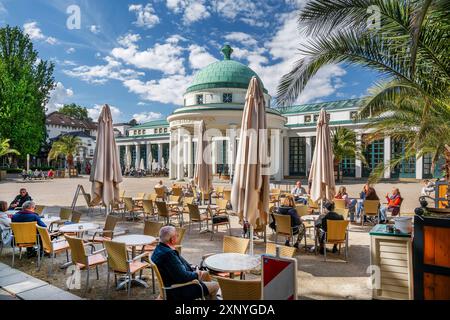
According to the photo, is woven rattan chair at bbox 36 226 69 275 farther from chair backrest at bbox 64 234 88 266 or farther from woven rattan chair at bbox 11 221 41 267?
chair backrest at bbox 64 234 88 266

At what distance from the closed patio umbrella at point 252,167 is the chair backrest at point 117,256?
200 centimetres

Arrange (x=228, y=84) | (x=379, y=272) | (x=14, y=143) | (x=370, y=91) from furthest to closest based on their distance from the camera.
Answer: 1. (x=14, y=143)
2. (x=228, y=84)
3. (x=370, y=91)
4. (x=379, y=272)

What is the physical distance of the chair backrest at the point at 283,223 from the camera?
7293 mm

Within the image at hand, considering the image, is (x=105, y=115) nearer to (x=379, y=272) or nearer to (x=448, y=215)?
(x=379, y=272)

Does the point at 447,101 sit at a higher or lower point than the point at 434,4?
lower

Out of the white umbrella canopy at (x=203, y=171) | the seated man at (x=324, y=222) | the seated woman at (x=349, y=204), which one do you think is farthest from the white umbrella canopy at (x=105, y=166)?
the seated woman at (x=349, y=204)

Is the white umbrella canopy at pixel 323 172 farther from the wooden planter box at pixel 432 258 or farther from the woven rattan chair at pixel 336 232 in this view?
the wooden planter box at pixel 432 258

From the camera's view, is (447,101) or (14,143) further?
(14,143)

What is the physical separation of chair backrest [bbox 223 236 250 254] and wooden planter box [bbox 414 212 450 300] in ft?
8.47

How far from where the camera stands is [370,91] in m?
8.02

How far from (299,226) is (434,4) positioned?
5219 mm

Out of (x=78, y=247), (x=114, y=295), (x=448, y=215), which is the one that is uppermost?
(x=448, y=215)
